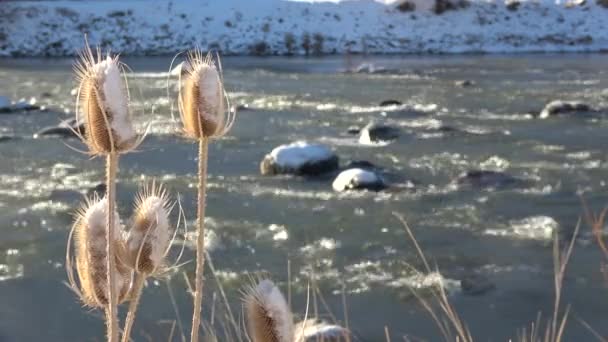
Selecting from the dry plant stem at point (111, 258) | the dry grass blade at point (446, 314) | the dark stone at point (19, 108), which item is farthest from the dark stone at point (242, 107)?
the dry plant stem at point (111, 258)

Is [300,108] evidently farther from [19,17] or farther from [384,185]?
[19,17]

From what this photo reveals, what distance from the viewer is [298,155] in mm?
8844

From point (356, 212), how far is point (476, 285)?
6.60 ft

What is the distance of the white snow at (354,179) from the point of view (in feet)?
26.8

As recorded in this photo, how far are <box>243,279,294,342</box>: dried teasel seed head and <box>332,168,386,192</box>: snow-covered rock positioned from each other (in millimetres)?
7091

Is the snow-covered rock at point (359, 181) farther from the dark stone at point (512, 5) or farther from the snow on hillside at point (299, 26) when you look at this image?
the dark stone at point (512, 5)

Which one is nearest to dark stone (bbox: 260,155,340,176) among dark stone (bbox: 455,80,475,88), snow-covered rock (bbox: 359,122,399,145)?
snow-covered rock (bbox: 359,122,399,145)

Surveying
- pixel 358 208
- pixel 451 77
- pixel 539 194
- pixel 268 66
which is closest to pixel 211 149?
pixel 358 208

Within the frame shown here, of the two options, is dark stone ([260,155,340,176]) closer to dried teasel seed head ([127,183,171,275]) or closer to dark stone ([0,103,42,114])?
dark stone ([0,103,42,114])

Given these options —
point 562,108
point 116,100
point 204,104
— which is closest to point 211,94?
point 204,104

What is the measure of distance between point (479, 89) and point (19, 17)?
26.2 m

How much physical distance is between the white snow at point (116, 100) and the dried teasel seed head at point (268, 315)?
266 mm

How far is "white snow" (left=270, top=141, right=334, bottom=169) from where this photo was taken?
8.77 metres

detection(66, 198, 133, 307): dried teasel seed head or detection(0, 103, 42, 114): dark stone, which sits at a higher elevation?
detection(66, 198, 133, 307): dried teasel seed head
